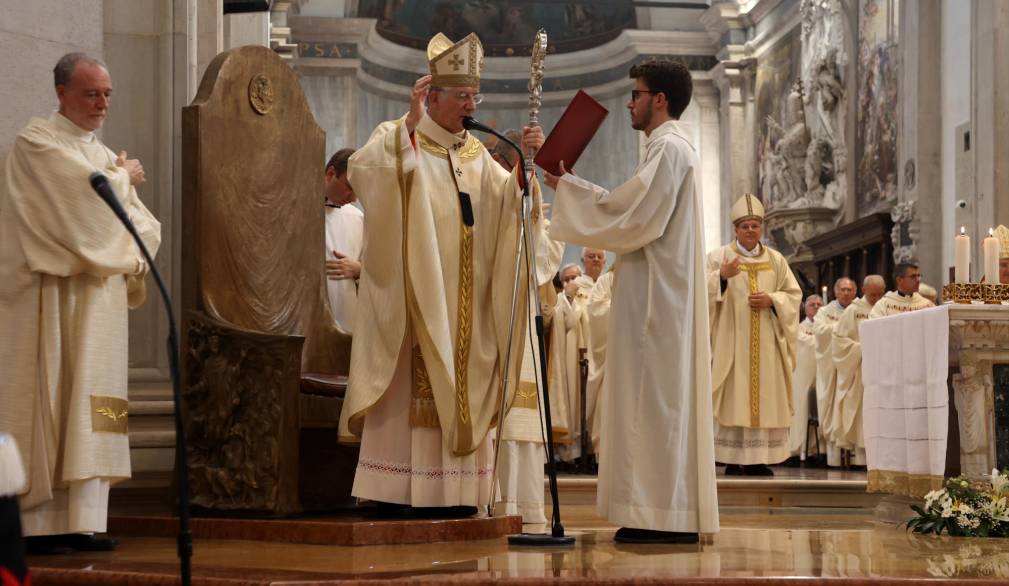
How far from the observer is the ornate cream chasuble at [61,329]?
4.94m

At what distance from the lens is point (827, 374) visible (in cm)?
1313

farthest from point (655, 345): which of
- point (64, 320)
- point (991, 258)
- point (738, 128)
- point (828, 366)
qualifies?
point (738, 128)

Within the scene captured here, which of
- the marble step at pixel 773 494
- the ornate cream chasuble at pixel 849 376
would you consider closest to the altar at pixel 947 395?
the marble step at pixel 773 494

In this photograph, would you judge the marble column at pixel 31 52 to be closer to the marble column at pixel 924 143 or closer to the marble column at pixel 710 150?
the marble column at pixel 924 143

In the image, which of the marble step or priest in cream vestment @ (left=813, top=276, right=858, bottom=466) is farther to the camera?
priest in cream vestment @ (left=813, top=276, right=858, bottom=466)

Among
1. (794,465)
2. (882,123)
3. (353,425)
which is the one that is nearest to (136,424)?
(353,425)

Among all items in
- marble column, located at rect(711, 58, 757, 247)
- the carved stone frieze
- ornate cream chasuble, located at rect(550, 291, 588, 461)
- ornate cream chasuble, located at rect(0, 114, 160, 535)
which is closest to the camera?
ornate cream chasuble, located at rect(0, 114, 160, 535)

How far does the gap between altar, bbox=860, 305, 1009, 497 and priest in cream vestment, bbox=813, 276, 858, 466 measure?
524 centimetres

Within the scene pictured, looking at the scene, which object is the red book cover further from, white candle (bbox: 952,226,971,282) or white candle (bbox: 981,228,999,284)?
white candle (bbox: 981,228,999,284)

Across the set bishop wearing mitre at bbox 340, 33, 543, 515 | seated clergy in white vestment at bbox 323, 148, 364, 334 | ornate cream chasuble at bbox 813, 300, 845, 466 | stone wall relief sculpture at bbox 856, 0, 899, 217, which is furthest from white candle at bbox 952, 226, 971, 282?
stone wall relief sculpture at bbox 856, 0, 899, 217

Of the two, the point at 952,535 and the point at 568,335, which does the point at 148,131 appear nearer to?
the point at 952,535

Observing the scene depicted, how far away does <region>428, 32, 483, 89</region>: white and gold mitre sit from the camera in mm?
5617

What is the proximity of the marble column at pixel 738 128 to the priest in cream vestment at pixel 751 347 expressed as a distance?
974 cm

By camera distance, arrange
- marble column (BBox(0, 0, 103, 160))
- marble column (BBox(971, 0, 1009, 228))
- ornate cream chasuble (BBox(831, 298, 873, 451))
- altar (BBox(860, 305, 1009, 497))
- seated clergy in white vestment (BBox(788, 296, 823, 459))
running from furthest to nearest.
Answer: seated clergy in white vestment (BBox(788, 296, 823, 459)) → marble column (BBox(971, 0, 1009, 228)) → ornate cream chasuble (BBox(831, 298, 873, 451)) → altar (BBox(860, 305, 1009, 497)) → marble column (BBox(0, 0, 103, 160))
